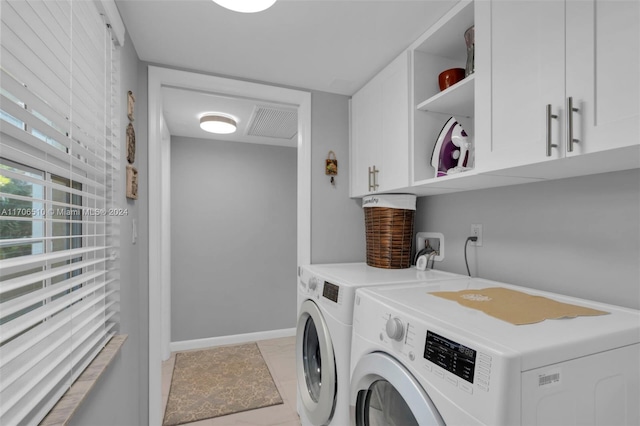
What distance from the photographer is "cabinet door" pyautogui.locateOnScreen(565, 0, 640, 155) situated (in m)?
0.75

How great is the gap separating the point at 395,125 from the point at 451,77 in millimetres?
352

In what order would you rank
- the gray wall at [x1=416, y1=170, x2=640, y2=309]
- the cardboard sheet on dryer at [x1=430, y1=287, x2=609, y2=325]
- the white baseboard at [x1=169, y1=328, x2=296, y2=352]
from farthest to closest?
the white baseboard at [x1=169, y1=328, x2=296, y2=352], the gray wall at [x1=416, y1=170, x2=640, y2=309], the cardboard sheet on dryer at [x1=430, y1=287, x2=609, y2=325]

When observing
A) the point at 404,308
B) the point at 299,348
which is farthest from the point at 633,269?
the point at 299,348

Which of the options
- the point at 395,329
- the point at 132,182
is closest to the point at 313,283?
the point at 395,329

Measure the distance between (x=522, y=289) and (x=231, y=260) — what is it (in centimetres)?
277

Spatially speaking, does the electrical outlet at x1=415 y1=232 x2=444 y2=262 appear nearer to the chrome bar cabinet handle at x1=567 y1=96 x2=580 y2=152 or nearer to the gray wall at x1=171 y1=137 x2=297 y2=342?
the chrome bar cabinet handle at x1=567 y1=96 x2=580 y2=152

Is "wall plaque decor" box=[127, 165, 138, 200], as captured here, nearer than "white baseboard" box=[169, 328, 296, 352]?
Yes

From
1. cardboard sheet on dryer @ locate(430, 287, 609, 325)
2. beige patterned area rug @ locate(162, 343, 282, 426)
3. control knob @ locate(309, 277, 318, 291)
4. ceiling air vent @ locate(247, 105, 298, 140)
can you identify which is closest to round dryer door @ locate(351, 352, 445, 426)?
cardboard sheet on dryer @ locate(430, 287, 609, 325)

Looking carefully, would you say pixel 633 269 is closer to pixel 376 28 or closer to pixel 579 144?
pixel 579 144

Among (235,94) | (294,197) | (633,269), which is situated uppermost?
(235,94)

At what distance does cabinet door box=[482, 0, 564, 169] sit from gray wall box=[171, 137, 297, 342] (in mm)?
2684

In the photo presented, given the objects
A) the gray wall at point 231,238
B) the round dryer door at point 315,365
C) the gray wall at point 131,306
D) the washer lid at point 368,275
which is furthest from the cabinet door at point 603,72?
the gray wall at point 231,238

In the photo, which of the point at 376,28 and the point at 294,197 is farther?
the point at 294,197

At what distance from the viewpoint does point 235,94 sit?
2016mm
